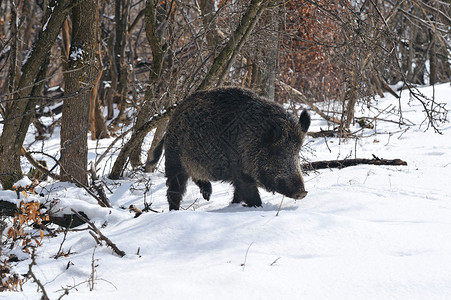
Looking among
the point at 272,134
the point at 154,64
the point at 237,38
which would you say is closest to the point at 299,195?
the point at 272,134

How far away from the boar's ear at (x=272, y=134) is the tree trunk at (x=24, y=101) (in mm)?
2566

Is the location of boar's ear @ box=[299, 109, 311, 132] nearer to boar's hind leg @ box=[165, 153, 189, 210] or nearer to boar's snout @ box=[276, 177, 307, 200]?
boar's snout @ box=[276, 177, 307, 200]

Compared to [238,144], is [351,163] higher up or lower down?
lower down

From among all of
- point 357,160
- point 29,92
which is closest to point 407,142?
point 357,160

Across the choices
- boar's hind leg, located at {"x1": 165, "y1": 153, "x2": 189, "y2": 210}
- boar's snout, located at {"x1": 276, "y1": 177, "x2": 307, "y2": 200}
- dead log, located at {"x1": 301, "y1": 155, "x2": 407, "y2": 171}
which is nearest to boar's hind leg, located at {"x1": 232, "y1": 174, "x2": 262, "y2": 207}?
boar's snout, located at {"x1": 276, "y1": 177, "x2": 307, "y2": 200}

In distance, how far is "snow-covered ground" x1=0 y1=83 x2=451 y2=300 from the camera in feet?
8.49

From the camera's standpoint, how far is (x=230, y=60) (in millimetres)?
6387

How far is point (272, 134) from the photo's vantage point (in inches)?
187

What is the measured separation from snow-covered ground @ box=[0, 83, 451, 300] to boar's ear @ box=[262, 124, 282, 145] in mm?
625

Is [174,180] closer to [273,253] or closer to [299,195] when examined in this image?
[299,195]

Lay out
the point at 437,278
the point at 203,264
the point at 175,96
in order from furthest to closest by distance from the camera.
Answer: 1. the point at 175,96
2. the point at 203,264
3. the point at 437,278

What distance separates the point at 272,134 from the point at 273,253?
1.82 metres

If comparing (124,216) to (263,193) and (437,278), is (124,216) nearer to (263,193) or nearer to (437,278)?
(263,193)

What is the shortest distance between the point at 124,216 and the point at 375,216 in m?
2.11
